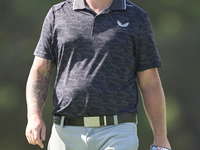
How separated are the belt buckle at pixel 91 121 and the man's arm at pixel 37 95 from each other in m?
0.26

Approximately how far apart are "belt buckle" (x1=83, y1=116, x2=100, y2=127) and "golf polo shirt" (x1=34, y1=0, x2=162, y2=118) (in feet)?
0.09

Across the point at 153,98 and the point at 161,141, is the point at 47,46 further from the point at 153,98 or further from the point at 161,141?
the point at 161,141

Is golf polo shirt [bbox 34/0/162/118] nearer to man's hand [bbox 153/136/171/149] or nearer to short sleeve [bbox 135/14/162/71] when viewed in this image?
short sleeve [bbox 135/14/162/71]

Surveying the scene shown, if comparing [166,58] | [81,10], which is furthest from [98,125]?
[166,58]

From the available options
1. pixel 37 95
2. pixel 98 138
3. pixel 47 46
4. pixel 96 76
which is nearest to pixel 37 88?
pixel 37 95

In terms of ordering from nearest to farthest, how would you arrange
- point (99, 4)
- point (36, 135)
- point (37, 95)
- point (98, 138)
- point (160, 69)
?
point (36, 135) < point (98, 138) < point (37, 95) < point (99, 4) < point (160, 69)

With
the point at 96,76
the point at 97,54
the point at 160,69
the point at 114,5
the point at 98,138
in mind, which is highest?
the point at 114,5

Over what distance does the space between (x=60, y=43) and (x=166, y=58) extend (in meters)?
6.28

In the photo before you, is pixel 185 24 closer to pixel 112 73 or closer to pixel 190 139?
pixel 190 139

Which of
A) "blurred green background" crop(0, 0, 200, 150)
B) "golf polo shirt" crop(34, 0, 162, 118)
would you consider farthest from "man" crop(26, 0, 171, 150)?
"blurred green background" crop(0, 0, 200, 150)

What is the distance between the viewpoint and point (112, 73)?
9.55 ft

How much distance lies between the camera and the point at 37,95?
2.97 m

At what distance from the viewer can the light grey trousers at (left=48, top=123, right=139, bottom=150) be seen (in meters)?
2.83

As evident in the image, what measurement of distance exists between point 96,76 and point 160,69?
616 cm
